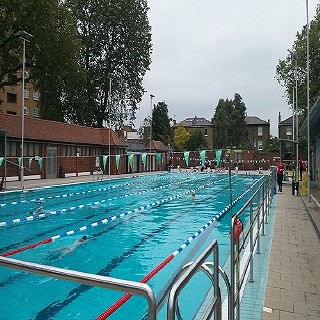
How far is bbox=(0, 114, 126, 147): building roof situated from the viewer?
85.3ft

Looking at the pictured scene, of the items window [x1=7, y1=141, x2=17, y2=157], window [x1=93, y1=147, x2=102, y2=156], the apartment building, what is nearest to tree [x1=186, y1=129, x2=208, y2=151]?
the apartment building

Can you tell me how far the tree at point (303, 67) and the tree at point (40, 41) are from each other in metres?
18.4

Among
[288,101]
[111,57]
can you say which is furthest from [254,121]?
[111,57]

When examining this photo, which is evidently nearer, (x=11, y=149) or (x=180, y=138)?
(x=11, y=149)

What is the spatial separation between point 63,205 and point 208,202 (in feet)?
20.4

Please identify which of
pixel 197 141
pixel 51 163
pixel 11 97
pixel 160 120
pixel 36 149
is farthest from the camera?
pixel 160 120

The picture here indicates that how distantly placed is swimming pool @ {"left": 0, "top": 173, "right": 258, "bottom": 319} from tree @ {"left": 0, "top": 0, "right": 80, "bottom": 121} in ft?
39.1

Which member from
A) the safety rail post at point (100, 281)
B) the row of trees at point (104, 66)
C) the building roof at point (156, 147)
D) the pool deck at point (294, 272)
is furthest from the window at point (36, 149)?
the safety rail post at point (100, 281)

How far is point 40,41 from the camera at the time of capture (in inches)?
947

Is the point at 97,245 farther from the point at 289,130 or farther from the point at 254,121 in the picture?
the point at 254,121

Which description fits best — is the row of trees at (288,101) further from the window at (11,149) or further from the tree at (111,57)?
the window at (11,149)

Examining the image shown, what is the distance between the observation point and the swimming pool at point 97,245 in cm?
524

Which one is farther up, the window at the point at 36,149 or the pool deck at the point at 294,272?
the window at the point at 36,149

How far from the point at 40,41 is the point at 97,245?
19378 millimetres
